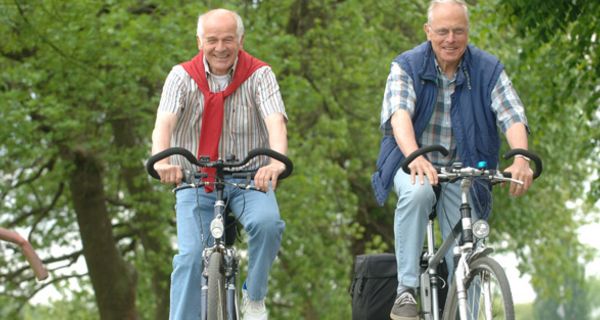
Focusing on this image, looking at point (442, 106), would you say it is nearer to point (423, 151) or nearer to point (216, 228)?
point (423, 151)

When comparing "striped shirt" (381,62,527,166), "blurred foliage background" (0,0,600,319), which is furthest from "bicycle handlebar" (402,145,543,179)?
"blurred foliage background" (0,0,600,319)

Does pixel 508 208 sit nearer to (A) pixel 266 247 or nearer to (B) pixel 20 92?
(B) pixel 20 92

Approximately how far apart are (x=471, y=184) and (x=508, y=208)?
618 inches

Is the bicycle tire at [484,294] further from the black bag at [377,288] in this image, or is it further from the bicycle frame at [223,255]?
the bicycle frame at [223,255]

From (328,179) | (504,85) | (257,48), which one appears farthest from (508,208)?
(504,85)

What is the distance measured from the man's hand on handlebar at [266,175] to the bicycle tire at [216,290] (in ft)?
1.24

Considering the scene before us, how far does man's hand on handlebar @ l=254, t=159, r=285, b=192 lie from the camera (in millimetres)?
5832

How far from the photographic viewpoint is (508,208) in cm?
2123

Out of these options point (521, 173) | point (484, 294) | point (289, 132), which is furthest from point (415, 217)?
point (289, 132)

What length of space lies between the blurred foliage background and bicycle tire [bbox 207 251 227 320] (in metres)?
6.70

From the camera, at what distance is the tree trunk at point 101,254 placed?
18.9 m

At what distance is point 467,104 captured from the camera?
6.22 m

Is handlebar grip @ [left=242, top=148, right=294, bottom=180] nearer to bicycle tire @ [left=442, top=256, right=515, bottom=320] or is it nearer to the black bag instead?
bicycle tire @ [left=442, top=256, right=515, bottom=320]

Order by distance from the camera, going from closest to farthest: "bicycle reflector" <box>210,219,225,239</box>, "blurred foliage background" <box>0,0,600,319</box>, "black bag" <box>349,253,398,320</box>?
"bicycle reflector" <box>210,219,225,239</box> → "black bag" <box>349,253,398,320</box> → "blurred foliage background" <box>0,0,600,319</box>
